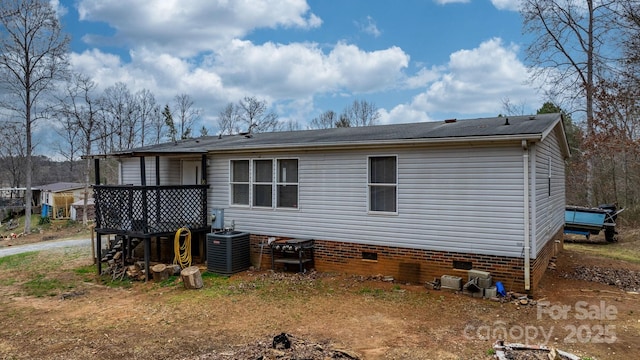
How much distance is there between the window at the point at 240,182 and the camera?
999cm

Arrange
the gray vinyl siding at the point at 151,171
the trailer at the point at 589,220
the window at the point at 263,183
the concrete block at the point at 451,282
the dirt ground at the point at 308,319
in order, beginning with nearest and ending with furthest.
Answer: the dirt ground at the point at 308,319, the concrete block at the point at 451,282, the window at the point at 263,183, the gray vinyl siding at the point at 151,171, the trailer at the point at 589,220

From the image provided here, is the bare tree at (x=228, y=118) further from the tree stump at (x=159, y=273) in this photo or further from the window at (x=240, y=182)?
the tree stump at (x=159, y=273)

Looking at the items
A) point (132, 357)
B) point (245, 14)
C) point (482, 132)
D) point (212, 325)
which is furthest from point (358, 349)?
point (245, 14)

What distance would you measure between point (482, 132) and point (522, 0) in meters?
18.6

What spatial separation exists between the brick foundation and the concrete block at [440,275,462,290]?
25cm

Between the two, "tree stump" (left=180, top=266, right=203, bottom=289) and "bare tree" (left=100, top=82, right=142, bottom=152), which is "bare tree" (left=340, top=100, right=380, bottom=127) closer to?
"bare tree" (left=100, top=82, right=142, bottom=152)

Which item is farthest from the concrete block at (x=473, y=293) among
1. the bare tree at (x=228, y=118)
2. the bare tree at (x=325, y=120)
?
the bare tree at (x=228, y=118)

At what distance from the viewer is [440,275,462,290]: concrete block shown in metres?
7.17

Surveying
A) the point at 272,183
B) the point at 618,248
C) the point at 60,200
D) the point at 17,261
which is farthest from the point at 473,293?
the point at 60,200

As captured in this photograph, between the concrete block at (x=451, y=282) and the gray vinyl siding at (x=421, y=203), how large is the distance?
0.55m

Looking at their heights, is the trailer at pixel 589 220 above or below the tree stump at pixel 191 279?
above

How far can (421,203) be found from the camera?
7828mm

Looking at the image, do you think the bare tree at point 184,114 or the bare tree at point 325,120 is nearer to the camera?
the bare tree at point 184,114

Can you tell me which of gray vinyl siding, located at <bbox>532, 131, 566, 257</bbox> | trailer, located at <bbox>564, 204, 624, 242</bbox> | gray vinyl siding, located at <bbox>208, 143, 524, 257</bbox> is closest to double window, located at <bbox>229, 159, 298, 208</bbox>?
gray vinyl siding, located at <bbox>208, 143, 524, 257</bbox>
